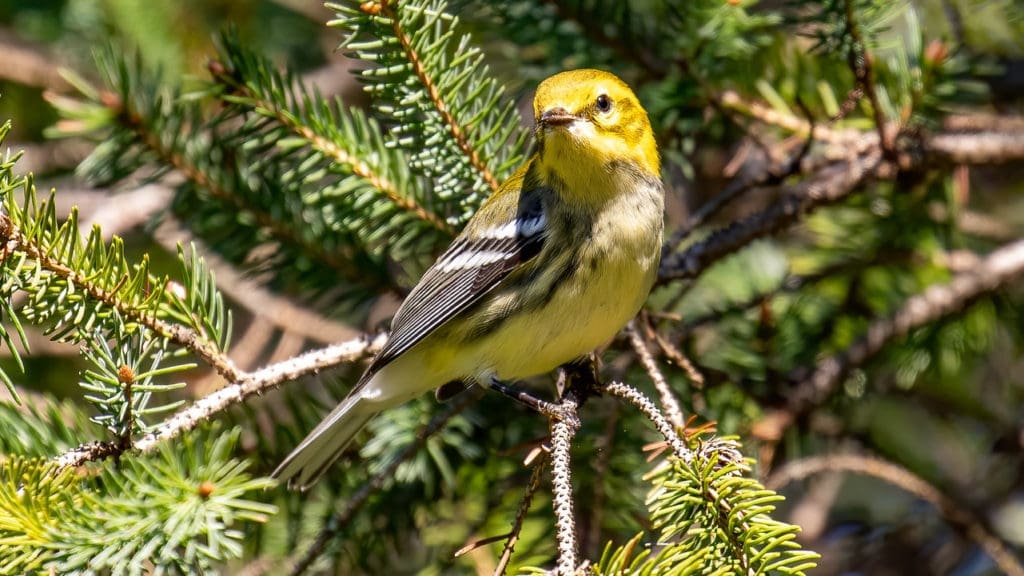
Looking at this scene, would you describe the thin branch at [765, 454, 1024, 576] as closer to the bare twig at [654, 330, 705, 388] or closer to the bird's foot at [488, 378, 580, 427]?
the bare twig at [654, 330, 705, 388]

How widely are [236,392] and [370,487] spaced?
358 mm

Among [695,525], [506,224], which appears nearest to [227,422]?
[506,224]

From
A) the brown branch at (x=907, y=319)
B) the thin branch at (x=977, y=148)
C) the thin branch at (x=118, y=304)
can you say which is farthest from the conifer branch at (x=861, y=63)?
the thin branch at (x=118, y=304)

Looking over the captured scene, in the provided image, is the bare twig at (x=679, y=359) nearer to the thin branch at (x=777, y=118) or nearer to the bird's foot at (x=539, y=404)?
the bird's foot at (x=539, y=404)

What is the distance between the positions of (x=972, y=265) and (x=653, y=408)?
1.45 metres

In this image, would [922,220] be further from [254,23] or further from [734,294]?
[254,23]

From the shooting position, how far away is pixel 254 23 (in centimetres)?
338

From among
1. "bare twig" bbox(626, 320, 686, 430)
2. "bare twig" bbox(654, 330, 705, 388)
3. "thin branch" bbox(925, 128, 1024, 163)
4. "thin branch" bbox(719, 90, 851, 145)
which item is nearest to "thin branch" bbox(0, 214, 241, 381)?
"bare twig" bbox(626, 320, 686, 430)

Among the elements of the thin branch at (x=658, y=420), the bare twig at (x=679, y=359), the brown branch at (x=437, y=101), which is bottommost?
the thin branch at (x=658, y=420)

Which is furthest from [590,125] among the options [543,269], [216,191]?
[216,191]

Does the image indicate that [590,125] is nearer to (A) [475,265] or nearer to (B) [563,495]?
(A) [475,265]

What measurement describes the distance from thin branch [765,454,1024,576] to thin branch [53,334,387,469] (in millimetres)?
1036

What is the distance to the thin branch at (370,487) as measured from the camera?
6.04 ft

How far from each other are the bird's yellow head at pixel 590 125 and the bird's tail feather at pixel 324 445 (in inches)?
28.8
